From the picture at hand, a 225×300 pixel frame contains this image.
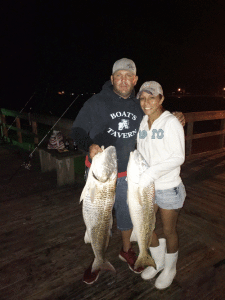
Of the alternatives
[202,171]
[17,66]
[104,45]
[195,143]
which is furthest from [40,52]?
[202,171]

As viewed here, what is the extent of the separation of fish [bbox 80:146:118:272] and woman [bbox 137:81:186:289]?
0.31 m

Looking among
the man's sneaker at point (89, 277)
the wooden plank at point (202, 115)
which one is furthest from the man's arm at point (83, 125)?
the wooden plank at point (202, 115)

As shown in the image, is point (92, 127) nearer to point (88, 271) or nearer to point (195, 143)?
point (88, 271)

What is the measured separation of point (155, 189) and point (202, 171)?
4.25 metres

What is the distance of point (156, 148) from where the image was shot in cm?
202

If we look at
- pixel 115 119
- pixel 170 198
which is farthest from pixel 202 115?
pixel 170 198

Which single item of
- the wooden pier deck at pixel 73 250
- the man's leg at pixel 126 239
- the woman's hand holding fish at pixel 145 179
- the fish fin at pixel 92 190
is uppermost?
the woman's hand holding fish at pixel 145 179

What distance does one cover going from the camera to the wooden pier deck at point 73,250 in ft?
7.36

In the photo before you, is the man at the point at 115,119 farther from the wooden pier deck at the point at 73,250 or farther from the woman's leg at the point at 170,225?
the woman's leg at the point at 170,225

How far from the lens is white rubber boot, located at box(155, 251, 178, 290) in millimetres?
2258

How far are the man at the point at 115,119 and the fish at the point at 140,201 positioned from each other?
1.56 feet

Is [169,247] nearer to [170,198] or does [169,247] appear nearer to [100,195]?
[170,198]

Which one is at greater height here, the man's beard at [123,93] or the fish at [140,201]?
the man's beard at [123,93]

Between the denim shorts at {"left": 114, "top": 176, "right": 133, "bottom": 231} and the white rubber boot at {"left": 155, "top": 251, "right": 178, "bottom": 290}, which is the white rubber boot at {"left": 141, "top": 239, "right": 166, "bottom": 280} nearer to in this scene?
the white rubber boot at {"left": 155, "top": 251, "right": 178, "bottom": 290}
